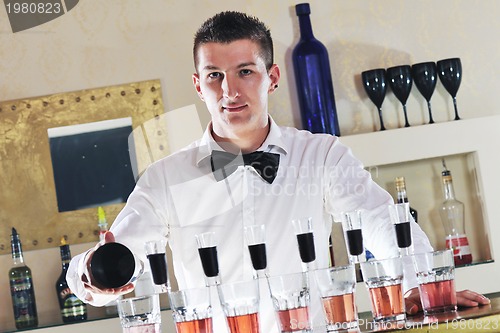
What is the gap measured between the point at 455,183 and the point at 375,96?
0.56 meters

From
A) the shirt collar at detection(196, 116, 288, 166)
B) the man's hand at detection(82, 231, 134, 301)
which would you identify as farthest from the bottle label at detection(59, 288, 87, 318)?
the man's hand at detection(82, 231, 134, 301)

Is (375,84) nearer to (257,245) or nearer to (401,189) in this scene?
(401,189)

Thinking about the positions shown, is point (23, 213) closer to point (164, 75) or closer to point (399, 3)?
point (164, 75)

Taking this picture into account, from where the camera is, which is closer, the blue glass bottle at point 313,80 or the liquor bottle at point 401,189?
the liquor bottle at point 401,189

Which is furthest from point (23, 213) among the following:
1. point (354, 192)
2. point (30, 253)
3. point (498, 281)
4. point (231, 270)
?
point (498, 281)

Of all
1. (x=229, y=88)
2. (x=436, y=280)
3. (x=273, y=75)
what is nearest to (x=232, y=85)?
(x=229, y=88)

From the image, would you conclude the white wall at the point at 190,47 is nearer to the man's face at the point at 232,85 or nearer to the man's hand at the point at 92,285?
the man's face at the point at 232,85

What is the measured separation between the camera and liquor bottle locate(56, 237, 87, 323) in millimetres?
3457

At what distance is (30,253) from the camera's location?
3600 millimetres

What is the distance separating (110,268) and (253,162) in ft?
2.75

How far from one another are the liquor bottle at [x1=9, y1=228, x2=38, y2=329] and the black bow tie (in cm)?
127

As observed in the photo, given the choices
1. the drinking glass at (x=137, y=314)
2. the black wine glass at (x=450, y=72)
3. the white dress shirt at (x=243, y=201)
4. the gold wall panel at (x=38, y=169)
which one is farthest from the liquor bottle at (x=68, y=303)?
the drinking glass at (x=137, y=314)

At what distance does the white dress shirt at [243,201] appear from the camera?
8.30 feet

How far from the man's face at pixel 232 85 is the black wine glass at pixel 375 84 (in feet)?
3.82
